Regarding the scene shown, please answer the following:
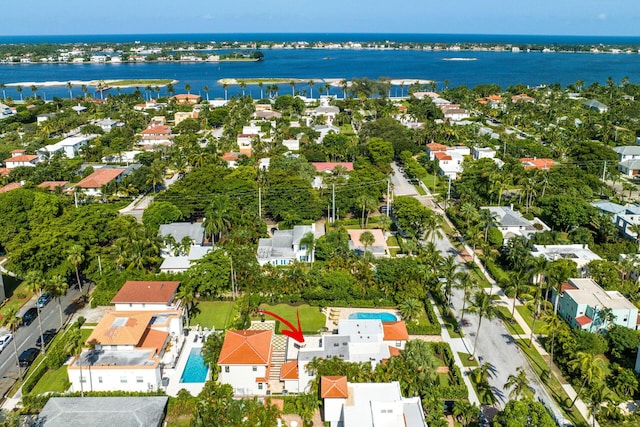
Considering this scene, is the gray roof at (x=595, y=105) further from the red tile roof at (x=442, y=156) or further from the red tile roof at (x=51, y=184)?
the red tile roof at (x=51, y=184)

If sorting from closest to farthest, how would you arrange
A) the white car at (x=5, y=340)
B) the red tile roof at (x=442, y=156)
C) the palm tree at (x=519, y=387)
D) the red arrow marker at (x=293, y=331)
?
the palm tree at (x=519, y=387) → the white car at (x=5, y=340) → the red arrow marker at (x=293, y=331) → the red tile roof at (x=442, y=156)

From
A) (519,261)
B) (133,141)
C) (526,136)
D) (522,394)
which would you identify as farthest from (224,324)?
(526,136)

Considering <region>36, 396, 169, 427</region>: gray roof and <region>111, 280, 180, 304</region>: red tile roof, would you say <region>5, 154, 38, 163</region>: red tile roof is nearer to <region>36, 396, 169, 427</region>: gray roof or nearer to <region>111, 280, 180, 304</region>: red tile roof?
<region>111, 280, 180, 304</region>: red tile roof

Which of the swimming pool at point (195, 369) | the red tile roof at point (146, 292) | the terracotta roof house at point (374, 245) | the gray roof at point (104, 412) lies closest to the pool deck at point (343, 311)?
the terracotta roof house at point (374, 245)

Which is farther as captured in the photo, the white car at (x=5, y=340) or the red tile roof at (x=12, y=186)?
the red tile roof at (x=12, y=186)

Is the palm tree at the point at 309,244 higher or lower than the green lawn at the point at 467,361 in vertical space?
higher

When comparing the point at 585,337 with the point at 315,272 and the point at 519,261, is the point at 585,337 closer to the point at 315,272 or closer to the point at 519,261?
the point at 519,261
